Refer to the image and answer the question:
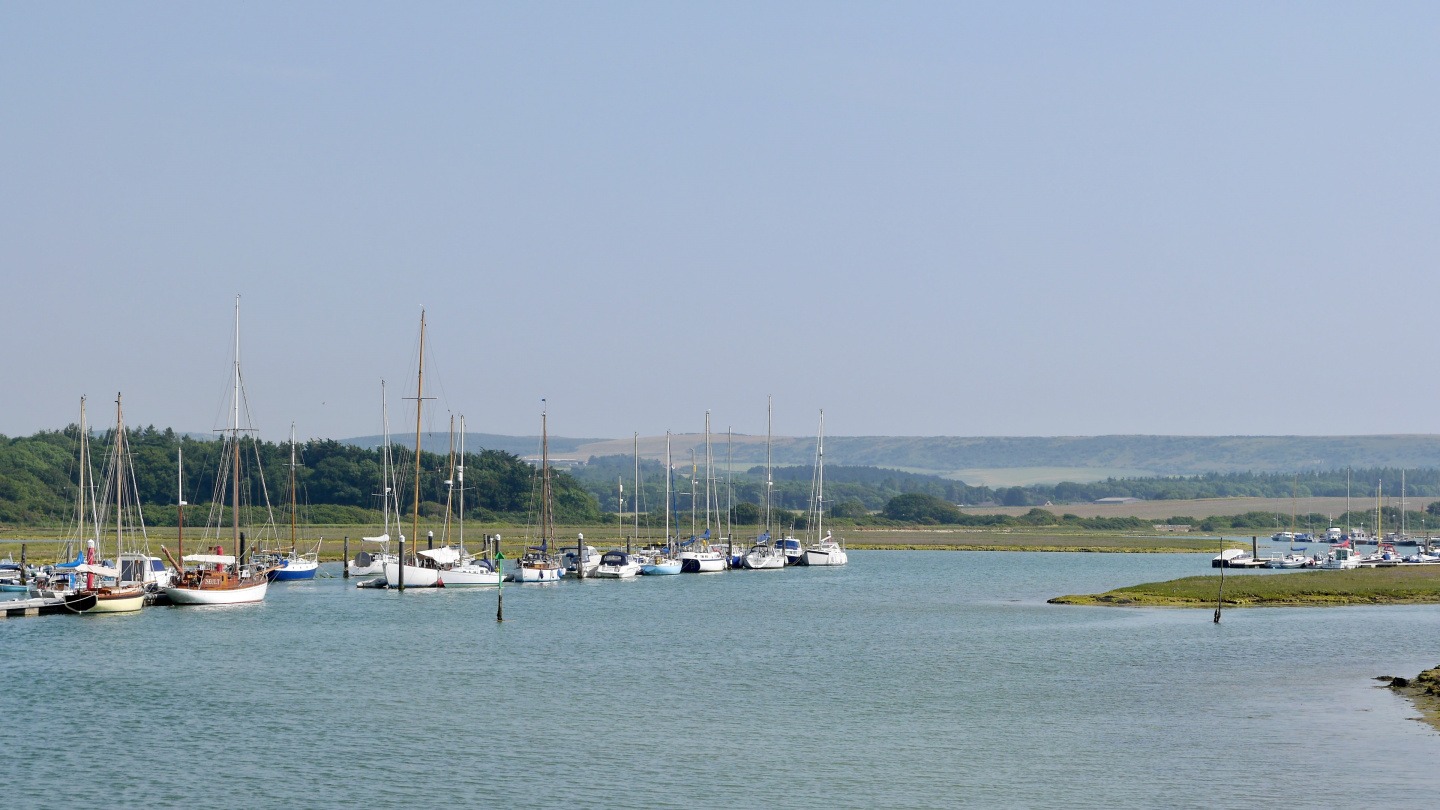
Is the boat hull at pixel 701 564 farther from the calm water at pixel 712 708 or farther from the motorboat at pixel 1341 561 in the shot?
the motorboat at pixel 1341 561

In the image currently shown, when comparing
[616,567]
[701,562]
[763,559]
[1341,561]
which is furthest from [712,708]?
[1341,561]

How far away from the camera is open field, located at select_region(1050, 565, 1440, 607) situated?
76500mm

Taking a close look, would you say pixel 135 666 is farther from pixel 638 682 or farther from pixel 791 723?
pixel 791 723

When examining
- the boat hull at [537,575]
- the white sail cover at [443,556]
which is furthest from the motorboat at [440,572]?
the boat hull at [537,575]

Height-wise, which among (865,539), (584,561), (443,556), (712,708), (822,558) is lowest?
(712,708)

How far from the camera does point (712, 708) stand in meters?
42.1

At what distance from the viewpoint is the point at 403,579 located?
83312 mm

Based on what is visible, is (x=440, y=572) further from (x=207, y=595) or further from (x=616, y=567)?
(x=616, y=567)

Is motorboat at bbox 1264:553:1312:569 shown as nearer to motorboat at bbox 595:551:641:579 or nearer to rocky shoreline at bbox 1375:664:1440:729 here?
motorboat at bbox 595:551:641:579

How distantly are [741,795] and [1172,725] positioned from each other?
1430 cm

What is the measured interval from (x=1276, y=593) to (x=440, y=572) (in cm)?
4873

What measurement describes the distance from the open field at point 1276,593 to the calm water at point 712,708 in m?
3.83

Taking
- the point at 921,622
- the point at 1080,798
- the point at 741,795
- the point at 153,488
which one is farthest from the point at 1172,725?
the point at 153,488

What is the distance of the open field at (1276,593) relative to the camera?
251 ft
